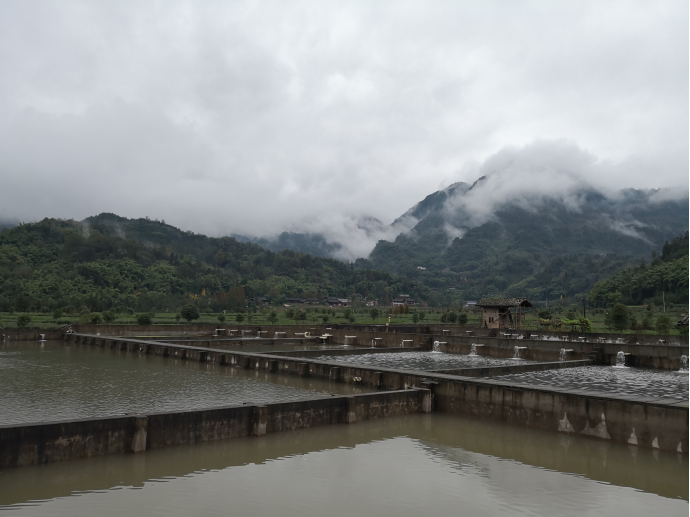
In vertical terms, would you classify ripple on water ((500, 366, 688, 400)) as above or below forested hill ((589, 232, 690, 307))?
below

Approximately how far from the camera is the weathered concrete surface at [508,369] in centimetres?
1504

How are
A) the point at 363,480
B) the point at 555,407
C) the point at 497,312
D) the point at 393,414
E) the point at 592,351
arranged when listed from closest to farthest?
1. the point at 363,480
2. the point at 555,407
3. the point at 393,414
4. the point at 592,351
5. the point at 497,312

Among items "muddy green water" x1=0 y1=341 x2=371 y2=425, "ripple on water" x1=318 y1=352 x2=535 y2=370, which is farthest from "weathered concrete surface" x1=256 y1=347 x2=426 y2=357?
"muddy green water" x1=0 y1=341 x2=371 y2=425

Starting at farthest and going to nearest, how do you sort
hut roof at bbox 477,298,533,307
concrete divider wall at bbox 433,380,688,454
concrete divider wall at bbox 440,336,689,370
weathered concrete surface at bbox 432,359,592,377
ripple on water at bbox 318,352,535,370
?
hut roof at bbox 477,298,533,307
ripple on water at bbox 318,352,535,370
concrete divider wall at bbox 440,336,689,370
weathered concrete surface at bbox 432,359,592,377
concrete divider wall at bbox 433,380,688,454

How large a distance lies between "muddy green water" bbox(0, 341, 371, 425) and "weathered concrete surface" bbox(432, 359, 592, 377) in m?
2.89

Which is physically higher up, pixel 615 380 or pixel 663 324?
pixel 663 324

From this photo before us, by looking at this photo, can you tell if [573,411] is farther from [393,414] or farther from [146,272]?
[146,272]

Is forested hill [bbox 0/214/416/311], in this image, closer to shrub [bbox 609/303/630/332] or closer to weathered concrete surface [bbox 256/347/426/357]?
weathered concrete surface [bbox 256/347/426/357]

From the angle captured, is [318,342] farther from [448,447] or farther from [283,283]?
[283,283]

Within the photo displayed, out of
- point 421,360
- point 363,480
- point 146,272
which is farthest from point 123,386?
point 146,272

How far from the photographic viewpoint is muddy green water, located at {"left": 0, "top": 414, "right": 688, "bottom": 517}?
6.26 metres

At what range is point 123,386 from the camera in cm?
1448

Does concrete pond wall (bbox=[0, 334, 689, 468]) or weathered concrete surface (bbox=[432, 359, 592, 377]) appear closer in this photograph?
concrete pond wall (bbox=[0, 334, 689, 468])

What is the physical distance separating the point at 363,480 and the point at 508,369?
10624mm
